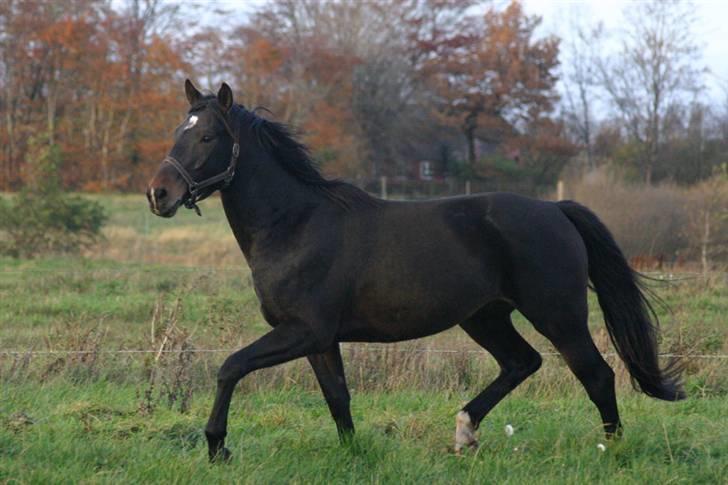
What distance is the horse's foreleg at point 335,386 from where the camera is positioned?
5492 millimetres

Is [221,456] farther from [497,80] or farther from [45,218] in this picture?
[497,80]

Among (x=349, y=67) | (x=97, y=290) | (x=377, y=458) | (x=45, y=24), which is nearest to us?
(x=377, y=458)

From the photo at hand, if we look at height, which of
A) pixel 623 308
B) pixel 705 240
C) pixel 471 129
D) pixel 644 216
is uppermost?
pixel 471 129

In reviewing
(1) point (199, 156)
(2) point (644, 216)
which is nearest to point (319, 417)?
(1) point (199, 156)

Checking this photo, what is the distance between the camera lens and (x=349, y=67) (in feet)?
139

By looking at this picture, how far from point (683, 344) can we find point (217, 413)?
16.4 ft

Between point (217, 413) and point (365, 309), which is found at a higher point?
point (365, 309)

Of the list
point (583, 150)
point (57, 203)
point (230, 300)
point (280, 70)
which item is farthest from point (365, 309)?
point (583, 150)

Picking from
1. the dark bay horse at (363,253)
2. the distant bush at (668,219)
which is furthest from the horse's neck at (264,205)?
the distant bush at (668,219)

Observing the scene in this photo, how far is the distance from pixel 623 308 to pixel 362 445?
197cm

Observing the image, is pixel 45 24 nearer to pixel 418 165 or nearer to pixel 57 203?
pixel 418 165

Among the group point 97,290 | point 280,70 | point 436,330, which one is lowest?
point 97,290

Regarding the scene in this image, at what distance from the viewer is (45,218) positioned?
20.3m

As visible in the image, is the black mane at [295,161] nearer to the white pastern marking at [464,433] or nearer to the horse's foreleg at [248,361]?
the horse's foreleg at [248,361]
